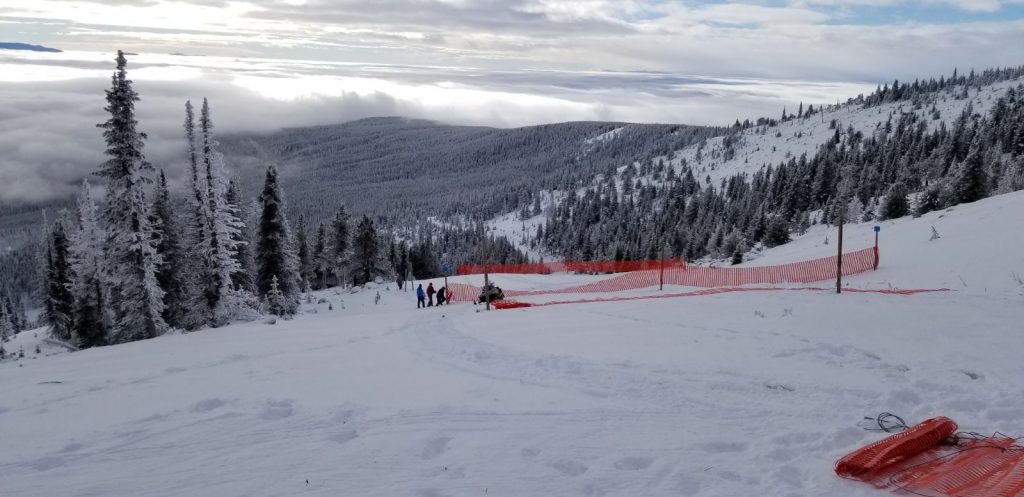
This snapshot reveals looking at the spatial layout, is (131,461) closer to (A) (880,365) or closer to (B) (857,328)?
(A) (880,365)

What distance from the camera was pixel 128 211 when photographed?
25.6 meters

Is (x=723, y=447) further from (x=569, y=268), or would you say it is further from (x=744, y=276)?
(x=569, y=268)

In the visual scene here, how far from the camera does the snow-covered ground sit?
656 centimetres

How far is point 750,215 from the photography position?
350 ft

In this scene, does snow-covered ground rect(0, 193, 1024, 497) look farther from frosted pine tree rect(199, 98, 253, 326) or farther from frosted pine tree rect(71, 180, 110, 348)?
frosted pine tree rect(71, 180, 110, 348)

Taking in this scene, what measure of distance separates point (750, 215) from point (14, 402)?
111 metres

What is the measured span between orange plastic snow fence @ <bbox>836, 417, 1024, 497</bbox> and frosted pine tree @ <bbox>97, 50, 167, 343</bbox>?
91.3 ft

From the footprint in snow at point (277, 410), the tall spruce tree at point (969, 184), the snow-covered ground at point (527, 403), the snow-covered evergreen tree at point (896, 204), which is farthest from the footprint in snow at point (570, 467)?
the snow-covered evergreen tree at point (896, 204)

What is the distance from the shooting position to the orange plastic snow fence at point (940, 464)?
232 inches

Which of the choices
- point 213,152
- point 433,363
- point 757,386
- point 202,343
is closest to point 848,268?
point 757,386

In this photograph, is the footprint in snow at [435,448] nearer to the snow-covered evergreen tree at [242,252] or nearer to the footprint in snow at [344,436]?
the footprint in snow at [344,436]

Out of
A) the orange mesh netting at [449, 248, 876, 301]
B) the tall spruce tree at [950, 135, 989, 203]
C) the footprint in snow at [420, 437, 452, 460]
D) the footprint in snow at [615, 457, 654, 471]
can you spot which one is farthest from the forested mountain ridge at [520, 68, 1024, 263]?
the footprint in snow at [420, 437, 452, 460]

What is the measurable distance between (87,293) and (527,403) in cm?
4104

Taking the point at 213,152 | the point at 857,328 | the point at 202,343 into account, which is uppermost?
the point at 213,152
